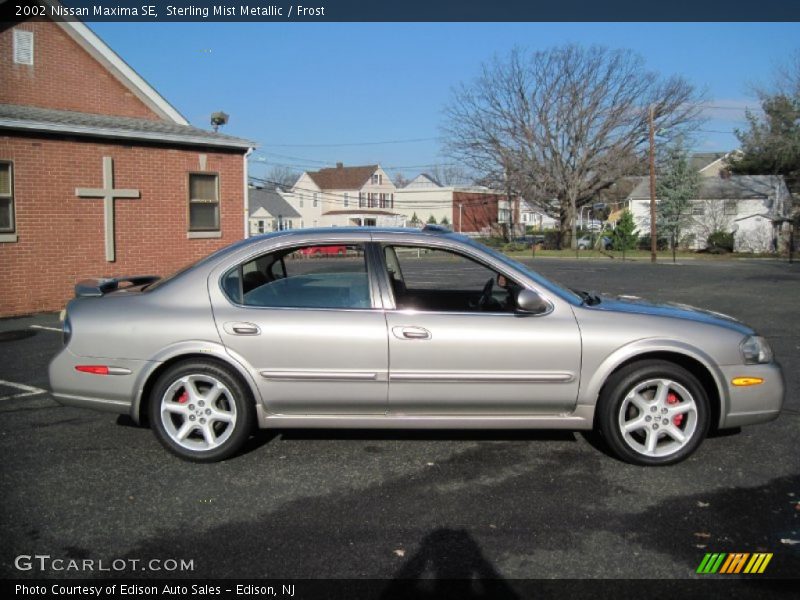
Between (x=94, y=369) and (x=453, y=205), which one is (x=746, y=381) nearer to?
(x=94, y=369)

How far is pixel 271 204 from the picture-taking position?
71125 mm

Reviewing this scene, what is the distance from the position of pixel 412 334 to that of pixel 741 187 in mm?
57153

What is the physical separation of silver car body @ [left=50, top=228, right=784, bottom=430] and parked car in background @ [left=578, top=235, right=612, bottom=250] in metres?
49.2

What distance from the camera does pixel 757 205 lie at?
2138 inches

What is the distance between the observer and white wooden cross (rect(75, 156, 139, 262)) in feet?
46.8

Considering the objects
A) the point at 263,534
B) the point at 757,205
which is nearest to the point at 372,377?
the point at 263,534

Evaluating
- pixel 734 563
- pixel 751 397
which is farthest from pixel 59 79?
pixel 734 563

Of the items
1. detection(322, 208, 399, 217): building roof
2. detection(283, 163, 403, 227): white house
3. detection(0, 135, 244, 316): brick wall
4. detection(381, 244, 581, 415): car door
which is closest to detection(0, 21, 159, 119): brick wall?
detection(0, 135, 244, 316): brick wall

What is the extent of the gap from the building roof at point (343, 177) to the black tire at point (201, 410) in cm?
7224

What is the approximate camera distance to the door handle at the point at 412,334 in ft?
15.9

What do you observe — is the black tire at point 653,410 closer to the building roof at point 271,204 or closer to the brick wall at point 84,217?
the brick wall at point 84,217

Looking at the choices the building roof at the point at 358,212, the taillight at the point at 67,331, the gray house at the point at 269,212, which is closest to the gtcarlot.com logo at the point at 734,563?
the taillight at the point at 67,331

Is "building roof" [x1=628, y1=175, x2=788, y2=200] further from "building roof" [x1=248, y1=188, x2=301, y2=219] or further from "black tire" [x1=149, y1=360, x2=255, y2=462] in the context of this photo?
"black tire" [x1=149, y1=360, x2=255, y2=462]

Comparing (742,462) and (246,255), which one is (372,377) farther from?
(742,462)
